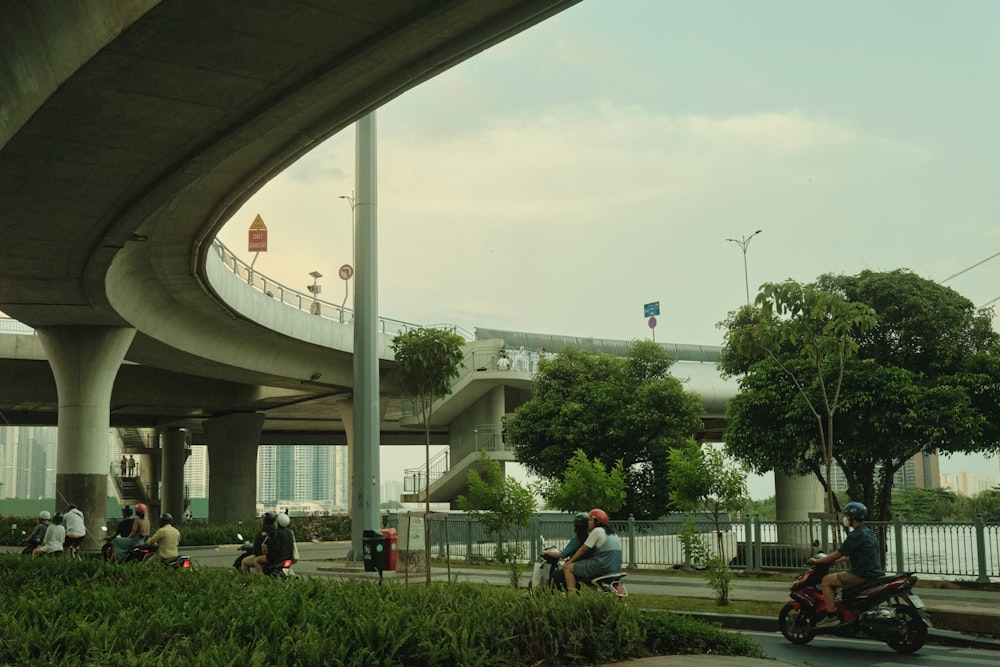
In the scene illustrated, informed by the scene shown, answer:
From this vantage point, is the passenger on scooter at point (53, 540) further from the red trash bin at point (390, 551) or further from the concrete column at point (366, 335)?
the red trash bin at point (390, 551)

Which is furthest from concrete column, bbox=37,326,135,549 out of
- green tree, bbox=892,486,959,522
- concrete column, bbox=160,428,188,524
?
green tree, bbox=892,486,959,522

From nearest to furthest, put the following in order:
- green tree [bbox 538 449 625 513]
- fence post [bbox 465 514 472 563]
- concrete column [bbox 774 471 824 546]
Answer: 1. green tree [bbox 538 449 625 513]
2. fence post [bbox 465 514 472 563]
3. concrete column [bbox 774 471 824 546]

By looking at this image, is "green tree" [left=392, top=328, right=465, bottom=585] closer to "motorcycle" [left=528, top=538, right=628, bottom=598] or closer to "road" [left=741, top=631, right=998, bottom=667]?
"motorcycle" [left=528, top=538, right=628, bottom=598]

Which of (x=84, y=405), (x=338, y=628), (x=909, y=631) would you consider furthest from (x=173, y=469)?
(x=338, y=628)

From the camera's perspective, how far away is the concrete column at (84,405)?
1281 inches

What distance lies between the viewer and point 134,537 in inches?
814

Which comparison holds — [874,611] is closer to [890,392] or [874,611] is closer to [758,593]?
[758,593]

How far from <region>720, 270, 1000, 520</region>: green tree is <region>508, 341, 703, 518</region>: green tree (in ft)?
33.3

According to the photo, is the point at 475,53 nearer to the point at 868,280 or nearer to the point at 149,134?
the point at 149,134

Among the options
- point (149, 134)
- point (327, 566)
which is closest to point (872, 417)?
point (327, 566)

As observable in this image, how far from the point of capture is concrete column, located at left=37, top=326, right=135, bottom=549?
32531 millimetres

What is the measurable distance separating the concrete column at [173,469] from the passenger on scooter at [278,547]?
50.8 meters

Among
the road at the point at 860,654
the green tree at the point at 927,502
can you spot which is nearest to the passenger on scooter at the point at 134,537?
the road at the point at 860,654

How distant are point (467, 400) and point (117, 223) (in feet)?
115
